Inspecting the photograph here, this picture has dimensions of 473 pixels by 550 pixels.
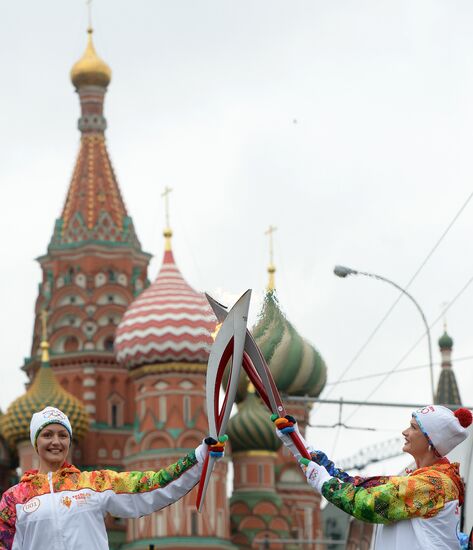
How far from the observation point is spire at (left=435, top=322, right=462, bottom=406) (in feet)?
257

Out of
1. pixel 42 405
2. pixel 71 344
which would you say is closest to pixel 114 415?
pixel 71 344

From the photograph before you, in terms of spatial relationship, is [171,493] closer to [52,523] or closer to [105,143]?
[52,523]

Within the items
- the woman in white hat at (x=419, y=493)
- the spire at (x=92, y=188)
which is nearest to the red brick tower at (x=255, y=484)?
the spire at (x=92, y=188)

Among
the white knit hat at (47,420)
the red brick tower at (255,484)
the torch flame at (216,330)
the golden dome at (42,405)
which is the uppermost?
the golden dome at (42,405)

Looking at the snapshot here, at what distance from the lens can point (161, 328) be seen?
66.4 m

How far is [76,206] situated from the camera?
71.4 m

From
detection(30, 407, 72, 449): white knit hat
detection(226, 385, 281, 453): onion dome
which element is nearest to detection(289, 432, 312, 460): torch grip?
detection(30, 407, 72, 449): white knit hat

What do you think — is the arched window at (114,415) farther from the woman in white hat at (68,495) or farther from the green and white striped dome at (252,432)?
the woman in white hat at (68,495)

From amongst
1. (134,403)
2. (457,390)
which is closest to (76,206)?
(134,403)

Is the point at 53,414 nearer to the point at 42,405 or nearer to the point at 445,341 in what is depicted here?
the point at 42,405

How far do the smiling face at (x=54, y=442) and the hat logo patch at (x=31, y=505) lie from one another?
0.65 ft

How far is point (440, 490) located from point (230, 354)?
129 centimetres

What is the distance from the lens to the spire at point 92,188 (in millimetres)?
71250

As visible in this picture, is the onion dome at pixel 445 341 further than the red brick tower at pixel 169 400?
Yes
